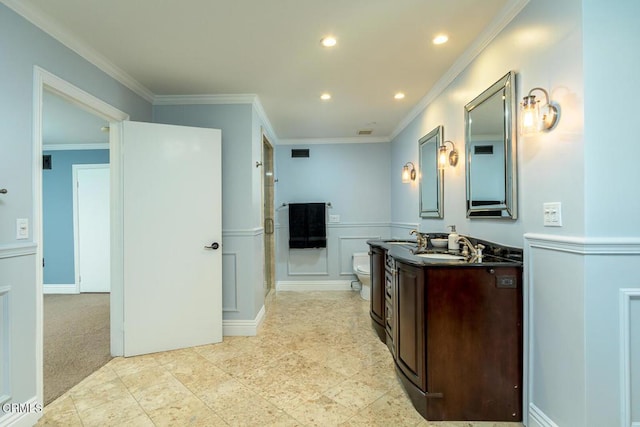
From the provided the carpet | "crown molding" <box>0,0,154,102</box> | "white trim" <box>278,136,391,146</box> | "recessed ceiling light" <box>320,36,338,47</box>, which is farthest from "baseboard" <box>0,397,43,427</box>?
"white trim" <box>278,136,391,146</box>

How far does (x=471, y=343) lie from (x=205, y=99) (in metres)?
3.06

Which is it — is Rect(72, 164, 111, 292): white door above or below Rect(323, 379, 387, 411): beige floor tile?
above

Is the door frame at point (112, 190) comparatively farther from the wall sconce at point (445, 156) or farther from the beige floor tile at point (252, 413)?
the wall sconce at point (445, 156)

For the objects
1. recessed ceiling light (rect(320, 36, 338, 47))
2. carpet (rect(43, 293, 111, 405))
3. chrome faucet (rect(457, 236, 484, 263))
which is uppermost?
recessed ceiling light (rect(320, 36, 338, 47))

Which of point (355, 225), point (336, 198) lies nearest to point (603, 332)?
point (355, 225)

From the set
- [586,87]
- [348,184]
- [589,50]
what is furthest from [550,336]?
[348,184]

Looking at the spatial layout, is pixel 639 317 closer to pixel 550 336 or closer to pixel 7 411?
pixel 550 336

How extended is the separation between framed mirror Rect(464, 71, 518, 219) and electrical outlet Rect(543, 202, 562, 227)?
23cm

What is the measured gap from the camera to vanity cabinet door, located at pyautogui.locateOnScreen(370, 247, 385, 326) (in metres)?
2.74

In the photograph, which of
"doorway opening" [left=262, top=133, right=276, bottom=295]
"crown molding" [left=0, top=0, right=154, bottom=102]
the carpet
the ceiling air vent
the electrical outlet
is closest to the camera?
the electrical outlet

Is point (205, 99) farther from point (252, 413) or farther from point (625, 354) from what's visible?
point (625, 354)

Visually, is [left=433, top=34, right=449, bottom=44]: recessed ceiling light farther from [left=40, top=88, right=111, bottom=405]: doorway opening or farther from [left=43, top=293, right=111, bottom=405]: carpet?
[left=40, top=88, right=111, bottom=405]: doorway opening

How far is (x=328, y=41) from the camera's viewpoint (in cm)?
205

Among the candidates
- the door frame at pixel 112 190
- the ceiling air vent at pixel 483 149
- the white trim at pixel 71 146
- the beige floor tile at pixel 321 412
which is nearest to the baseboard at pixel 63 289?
the white trim at pixel 71 146
